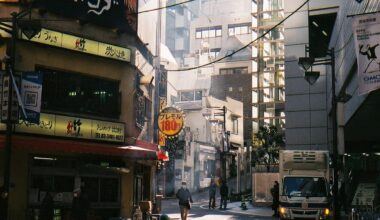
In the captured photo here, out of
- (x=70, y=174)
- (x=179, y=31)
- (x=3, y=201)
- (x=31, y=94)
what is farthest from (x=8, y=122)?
(x=179, y=31)

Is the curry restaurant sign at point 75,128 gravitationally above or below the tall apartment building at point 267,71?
below

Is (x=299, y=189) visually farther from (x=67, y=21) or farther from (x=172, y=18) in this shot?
(x=172, y=18)

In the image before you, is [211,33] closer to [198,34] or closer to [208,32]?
[208,32]

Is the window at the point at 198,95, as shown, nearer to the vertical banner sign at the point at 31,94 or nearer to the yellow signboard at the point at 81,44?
the yellow signboard at the point at 81,44

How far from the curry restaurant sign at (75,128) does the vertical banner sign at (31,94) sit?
2.88m

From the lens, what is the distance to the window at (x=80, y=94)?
1978cm

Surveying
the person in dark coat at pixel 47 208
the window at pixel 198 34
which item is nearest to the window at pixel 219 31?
the window at pixel 198 34

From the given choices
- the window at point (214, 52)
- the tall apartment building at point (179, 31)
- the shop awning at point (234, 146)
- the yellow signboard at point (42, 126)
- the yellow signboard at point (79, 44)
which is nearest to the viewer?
the yellow signboard at point (42, 126)

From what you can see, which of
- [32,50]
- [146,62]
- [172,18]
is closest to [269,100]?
[172,18]

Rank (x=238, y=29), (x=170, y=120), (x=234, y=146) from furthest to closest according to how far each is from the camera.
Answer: (x=238, y=29), (x=234, y=146), (x=170, y=120)

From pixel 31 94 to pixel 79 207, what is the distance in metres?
4.39

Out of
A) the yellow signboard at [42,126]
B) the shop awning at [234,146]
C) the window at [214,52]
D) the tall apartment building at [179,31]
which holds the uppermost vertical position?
the tall apartment building at [179,31]

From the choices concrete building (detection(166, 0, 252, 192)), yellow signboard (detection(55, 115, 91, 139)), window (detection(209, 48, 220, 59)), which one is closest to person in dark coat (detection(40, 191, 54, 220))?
yellow signboard (detection(55, 115, 91, 139))

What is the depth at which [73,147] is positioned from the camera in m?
18.0
